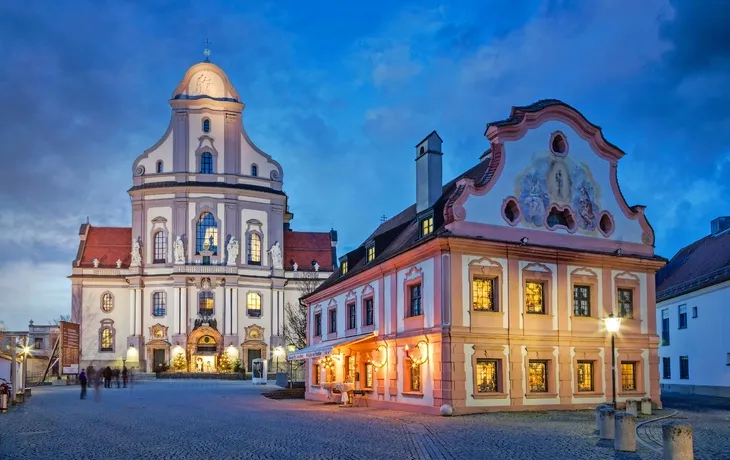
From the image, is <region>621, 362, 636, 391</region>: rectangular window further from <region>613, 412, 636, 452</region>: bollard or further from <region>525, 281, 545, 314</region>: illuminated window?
<region>613, 412, 636, 452</region>: bollard

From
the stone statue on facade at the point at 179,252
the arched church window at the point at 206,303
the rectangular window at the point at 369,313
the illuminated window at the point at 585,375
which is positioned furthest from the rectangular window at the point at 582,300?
the stone statue on facade at the point at 179,252

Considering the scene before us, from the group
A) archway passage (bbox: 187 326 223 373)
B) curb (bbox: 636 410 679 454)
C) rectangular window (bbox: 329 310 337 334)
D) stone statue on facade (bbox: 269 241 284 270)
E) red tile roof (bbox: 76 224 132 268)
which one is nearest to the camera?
curb (bbox: 636 410 679 454)

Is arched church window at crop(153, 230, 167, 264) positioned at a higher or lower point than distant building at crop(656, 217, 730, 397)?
higher

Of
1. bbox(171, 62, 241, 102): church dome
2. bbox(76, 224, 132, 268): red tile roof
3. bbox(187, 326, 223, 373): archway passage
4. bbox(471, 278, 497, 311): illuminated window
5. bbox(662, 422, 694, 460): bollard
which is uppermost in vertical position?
bbox(171, 62, 241, 102): church dome

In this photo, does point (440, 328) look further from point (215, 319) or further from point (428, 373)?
point (215, 319)

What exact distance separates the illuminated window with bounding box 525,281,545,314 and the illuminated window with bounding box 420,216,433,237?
13.7ft

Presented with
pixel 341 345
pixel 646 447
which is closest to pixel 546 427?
pixel 646 447

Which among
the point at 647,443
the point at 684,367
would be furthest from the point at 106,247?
the point at 647,443

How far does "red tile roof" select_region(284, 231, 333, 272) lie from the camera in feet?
288

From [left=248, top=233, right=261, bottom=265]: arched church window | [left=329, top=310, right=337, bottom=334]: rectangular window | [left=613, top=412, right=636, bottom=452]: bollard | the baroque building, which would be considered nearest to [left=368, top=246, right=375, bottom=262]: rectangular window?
the baroque building

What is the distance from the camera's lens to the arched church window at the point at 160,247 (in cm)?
8062

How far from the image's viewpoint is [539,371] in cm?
2967

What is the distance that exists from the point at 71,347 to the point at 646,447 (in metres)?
57.9

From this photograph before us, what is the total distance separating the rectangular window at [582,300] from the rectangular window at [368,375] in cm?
917
